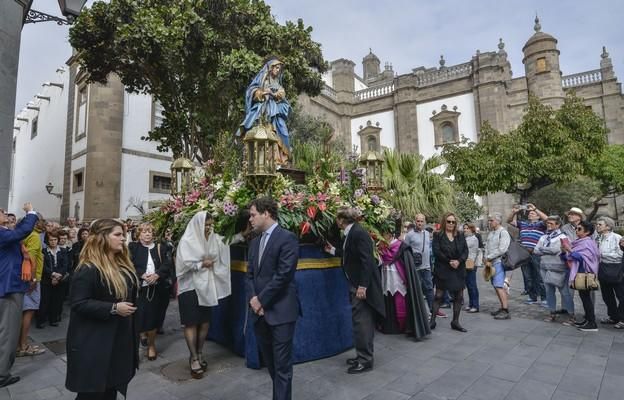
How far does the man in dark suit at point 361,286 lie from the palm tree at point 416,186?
7711 mm

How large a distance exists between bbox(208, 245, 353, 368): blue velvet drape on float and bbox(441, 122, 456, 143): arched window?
26.7 m

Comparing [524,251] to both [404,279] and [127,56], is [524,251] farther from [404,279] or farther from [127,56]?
[127,56]

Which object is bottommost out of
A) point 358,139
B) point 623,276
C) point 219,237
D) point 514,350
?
point 514,350

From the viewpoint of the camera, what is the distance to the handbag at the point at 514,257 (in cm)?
670

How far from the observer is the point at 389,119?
32281 millimetres

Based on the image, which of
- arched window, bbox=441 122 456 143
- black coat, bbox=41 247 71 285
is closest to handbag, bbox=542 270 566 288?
black coat, bbox=41 247 71 285

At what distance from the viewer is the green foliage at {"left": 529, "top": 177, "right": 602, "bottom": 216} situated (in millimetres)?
22203

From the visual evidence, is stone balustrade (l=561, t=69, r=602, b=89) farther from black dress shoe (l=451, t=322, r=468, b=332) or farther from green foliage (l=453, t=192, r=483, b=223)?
black dress shoe (l=451, t=322, r=468, b=332)

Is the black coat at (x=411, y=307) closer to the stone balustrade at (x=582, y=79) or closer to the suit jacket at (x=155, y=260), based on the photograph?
the suit jacket at (x=155, y=260)

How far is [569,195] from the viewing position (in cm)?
2258

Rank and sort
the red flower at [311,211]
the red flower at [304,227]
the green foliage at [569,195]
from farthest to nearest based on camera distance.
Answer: the green foliage at [569,195] < the red flower at [311,211] < the red flower at [304,227]

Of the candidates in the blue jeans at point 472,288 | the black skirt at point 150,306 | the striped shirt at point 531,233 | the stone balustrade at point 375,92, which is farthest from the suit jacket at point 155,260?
the stone balustrade at point 375,92

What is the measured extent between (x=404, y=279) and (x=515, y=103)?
91.3ft

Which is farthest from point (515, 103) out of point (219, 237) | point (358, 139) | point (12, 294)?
point (12, 294)
